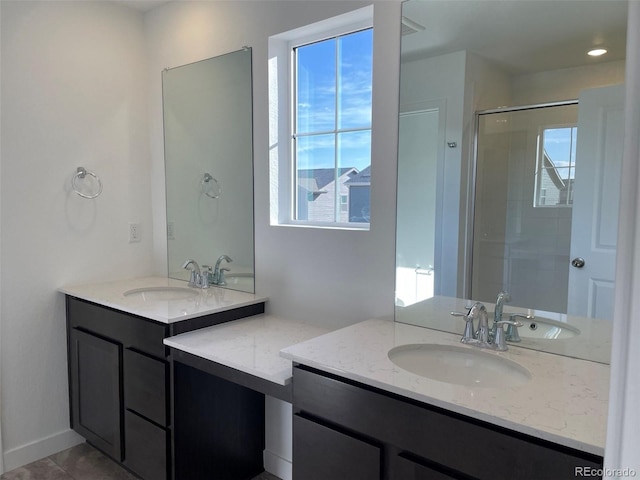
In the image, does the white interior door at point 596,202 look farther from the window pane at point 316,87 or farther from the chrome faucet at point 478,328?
the window pane at point 316,87

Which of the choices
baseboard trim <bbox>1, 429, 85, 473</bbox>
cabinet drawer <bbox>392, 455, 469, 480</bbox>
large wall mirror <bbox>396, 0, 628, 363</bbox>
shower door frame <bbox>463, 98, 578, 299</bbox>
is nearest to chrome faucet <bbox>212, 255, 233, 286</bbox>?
large wall mirror <bbox>396, 0, 628, 363</bbox>

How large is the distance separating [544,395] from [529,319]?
439 mm

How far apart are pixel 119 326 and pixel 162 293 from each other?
0.43m

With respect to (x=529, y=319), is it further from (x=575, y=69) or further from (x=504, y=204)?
(x=575, y=69)

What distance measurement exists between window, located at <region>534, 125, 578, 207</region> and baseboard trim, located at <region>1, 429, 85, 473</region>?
8.43ft

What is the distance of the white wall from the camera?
2.31m

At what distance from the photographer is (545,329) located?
60.9 inches

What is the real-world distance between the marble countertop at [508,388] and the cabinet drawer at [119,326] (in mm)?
739

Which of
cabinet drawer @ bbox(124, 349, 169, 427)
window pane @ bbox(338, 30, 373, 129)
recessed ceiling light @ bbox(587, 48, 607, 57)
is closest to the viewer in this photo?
recessed ceiling light @ bbox(587, 48, 607, 57)

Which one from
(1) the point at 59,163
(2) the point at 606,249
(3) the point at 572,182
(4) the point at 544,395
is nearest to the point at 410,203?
(3) the point at 572,182

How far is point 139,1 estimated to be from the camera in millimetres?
2631

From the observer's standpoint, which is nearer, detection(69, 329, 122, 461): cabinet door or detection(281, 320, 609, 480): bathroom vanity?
detection(281, 320, 609, 480): bathroom vanity

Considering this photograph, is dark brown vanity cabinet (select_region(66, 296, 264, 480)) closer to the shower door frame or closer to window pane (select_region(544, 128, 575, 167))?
the shower door frame

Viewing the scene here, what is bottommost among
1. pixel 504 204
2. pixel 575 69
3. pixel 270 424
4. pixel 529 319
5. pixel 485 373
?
pixel 270 424
